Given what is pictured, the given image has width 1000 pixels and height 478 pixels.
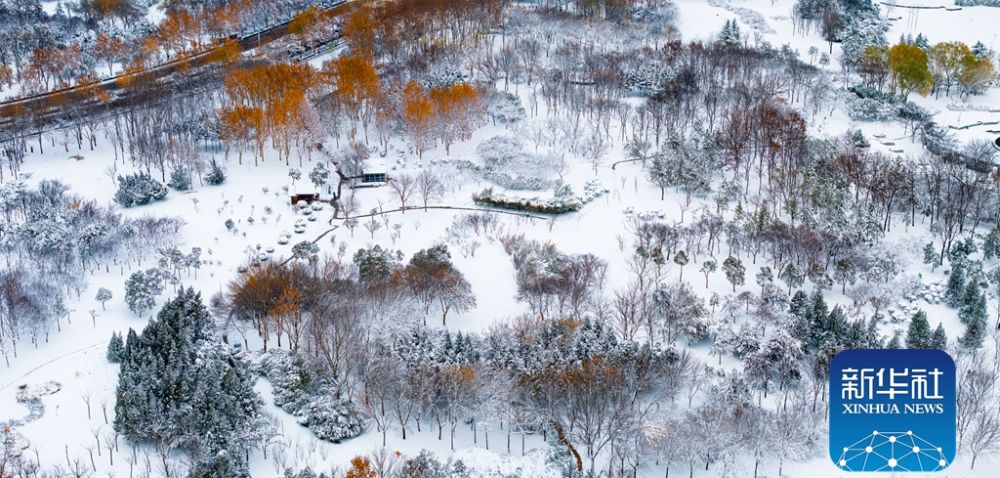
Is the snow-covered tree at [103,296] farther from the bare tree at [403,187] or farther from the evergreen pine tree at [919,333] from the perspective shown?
the evergreen pine tree at [919,333]

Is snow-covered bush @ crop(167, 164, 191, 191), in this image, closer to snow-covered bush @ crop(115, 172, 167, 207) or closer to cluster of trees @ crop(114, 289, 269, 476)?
snow-covered bush @ crop(115, 172, 167, 207)

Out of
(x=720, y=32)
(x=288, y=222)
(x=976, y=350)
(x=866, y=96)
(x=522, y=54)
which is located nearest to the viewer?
(x=976, y=350)

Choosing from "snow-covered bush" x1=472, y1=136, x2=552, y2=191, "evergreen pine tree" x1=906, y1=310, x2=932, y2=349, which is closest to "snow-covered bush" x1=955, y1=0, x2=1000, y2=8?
"snow-covered bush" x1=472, y1=136, x2=552, y2=191

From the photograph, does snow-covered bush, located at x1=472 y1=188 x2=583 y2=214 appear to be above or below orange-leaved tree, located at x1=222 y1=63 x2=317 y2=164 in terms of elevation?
below

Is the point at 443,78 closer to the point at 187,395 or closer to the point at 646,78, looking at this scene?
the point at 646,78

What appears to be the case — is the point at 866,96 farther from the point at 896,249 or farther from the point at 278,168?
the point at 278,168

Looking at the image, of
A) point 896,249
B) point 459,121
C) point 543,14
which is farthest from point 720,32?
point 896,249

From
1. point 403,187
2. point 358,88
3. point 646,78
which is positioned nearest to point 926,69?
point 646,78
